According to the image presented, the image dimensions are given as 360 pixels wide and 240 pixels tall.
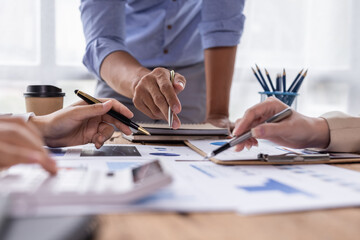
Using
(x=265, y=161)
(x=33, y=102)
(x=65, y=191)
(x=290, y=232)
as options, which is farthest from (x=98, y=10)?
(x=290, y=232)

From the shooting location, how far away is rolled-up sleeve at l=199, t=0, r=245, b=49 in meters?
1.40

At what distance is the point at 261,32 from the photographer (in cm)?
244

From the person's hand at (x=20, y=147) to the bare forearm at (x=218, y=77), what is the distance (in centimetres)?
98

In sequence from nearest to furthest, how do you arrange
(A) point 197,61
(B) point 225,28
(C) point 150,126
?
1. (C) point 150,126
2. (B) point 225,28
3. (A) point 197,61

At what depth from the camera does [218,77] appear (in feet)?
4.71

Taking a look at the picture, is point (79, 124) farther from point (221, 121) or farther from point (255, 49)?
point (255, 49)

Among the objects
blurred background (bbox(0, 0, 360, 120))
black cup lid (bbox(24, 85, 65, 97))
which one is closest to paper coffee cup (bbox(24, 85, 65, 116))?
black cup lid (bbox(24, 85, 65, 97))

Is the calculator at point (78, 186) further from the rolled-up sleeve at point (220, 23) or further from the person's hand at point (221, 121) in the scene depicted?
the rolled-up sleeve at point (220, 23)

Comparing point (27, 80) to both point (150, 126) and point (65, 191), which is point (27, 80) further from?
point (65, 191)

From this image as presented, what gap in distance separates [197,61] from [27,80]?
105 centimetres

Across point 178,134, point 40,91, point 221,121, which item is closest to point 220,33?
point 221,121

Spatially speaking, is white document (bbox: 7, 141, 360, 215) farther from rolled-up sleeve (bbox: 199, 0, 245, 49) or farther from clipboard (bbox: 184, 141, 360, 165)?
rolled-up sleeve (bbox: 199, 0, 245, 49)

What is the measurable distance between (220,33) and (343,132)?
0.73m

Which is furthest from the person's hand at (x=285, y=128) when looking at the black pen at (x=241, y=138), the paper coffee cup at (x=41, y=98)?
the paper coffee cup at (x=41, y=98)
